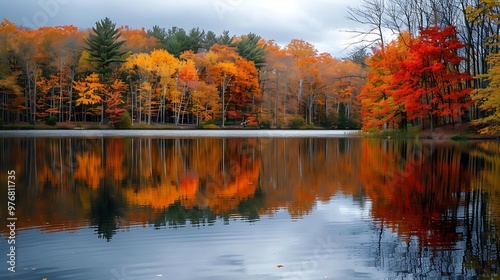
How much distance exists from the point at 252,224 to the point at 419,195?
15.3 feet

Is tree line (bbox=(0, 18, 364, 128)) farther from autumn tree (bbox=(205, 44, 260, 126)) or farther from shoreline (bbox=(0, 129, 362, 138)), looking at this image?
shoreline (bbox=(0, 129, 362, 138))

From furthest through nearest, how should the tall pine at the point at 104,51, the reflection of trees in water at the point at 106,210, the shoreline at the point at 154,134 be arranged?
1. the tall pine at the point at 104,51
2. the shoreline at the point at 154,134
3. the reflection of trees in water at the point at 106,210

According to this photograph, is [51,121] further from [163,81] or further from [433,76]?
[433,76]

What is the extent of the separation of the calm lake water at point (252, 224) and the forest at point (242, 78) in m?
21.7

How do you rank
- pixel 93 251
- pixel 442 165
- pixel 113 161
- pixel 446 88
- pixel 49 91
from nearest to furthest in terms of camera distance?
1. pixel 93 251
2. pixel 442 165
3. pixel 113 161
4. pixel 446 88
5. pixel 49 91

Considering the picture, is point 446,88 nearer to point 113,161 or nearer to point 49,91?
point 113,161

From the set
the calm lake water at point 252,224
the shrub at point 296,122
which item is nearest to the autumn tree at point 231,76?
the shrub at point 296,122

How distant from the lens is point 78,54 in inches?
2470

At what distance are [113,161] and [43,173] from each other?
4158 mm

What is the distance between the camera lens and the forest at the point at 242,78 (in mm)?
36312

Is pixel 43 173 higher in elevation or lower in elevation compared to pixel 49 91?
lower

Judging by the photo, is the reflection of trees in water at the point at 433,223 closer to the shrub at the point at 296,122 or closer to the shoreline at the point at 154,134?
the shoreline at the point at 154,134

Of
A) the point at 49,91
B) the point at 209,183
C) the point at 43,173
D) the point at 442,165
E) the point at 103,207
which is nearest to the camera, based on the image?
the point at 103,207

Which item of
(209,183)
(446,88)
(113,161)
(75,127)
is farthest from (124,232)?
(75,127)
